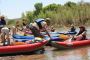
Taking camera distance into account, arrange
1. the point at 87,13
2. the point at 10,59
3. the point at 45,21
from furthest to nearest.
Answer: the point at 87,13, the point at 45,21, the point at 10,59

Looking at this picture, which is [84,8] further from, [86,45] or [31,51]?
[31,51]

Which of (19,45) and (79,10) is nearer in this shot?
(19,45)

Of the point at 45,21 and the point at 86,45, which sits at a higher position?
the point at 45,21

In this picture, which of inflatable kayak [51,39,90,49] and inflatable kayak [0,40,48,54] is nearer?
inflatable kayak [0,40,48,54]

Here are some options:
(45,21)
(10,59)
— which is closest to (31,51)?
(10,59)

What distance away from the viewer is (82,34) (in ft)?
24.0

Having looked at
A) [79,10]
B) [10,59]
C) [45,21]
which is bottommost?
[10,59]

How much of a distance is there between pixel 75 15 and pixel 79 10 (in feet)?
4.80

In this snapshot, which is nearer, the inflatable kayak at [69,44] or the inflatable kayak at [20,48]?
the inflatable kayak at [20,48]

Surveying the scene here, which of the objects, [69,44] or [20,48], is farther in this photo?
[69,44]

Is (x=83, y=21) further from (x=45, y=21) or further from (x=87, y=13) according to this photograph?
(x=45, y=21)

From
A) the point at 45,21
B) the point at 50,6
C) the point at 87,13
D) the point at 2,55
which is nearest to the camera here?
the point at 2,55

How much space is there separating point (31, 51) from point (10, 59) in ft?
3.39

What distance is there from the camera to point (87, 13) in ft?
102
